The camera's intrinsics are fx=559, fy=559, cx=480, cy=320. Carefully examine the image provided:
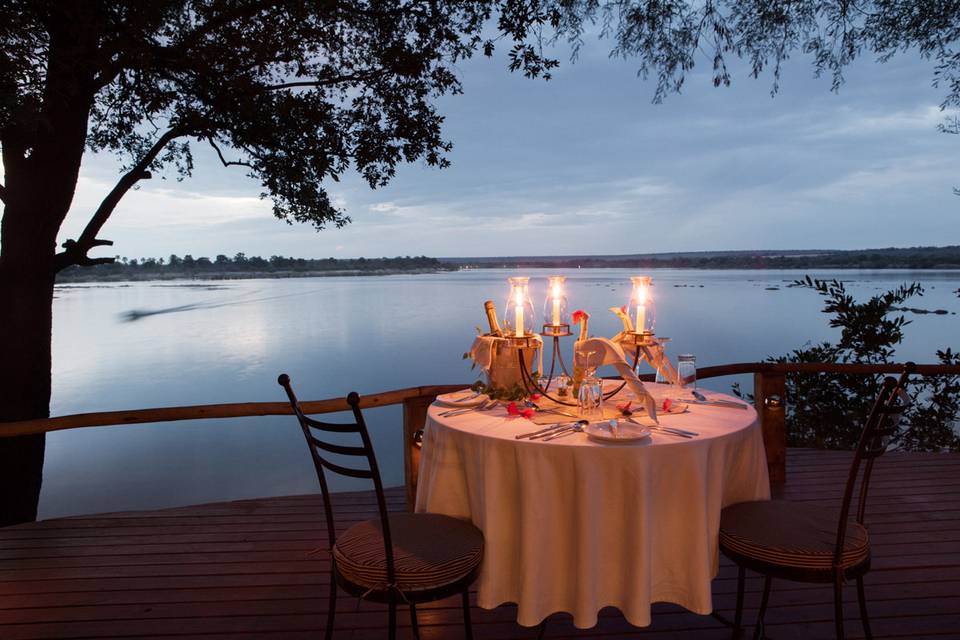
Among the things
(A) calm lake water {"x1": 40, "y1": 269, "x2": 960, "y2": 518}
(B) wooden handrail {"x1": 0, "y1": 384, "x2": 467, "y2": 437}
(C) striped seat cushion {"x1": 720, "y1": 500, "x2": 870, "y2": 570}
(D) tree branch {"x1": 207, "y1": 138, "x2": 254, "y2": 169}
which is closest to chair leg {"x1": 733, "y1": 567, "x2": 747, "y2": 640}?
(C) striped seat cushion {"x1": 720, "y1": 500, "x2": 870, "y2": 570}

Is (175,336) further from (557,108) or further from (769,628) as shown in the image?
(769,628)

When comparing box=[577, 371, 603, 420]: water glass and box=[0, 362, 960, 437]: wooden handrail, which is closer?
box=[577, 371, 603, 420]: water glass

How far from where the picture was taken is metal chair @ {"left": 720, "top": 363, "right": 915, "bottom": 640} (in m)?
1.80

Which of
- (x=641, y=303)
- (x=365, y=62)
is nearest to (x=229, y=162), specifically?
(x=365, y=62)

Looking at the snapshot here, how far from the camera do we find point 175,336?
86.0 ft

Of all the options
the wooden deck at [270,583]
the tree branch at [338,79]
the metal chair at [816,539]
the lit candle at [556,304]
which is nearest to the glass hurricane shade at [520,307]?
the lit candle at [556,304]

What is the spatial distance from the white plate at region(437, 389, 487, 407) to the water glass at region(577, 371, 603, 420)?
0.47m

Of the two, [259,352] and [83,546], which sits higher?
A: [83,546]

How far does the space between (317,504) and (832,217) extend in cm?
2796

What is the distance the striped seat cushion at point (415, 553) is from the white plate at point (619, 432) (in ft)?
1.75

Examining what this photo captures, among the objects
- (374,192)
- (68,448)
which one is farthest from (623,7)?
(68,448)

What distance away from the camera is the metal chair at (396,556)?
174cm

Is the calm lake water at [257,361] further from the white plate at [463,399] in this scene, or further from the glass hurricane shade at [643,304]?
the white plate at [463,399]

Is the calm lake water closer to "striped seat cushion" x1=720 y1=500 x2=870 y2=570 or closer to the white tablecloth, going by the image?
the white tablecloth
